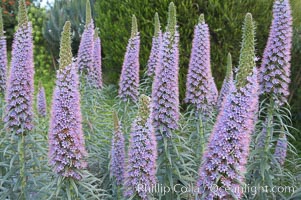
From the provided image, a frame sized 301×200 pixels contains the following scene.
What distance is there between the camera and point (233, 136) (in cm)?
278

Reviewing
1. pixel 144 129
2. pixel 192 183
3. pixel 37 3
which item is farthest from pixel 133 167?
pixel 37 3

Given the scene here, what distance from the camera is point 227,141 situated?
2818 mm

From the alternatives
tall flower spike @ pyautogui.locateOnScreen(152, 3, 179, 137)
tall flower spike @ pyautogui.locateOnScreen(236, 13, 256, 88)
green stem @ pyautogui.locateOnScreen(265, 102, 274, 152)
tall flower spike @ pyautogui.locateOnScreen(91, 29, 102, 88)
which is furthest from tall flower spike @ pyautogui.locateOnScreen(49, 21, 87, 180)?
tall flower spike @ pyautogui.locateOnScreen(91, 29, 102, 88)

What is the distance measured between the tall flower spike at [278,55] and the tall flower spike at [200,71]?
0.59 metres

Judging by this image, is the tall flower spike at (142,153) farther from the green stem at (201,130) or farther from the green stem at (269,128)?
the green stem at (269,128)

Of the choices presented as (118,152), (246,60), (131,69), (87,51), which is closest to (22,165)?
(118,152)

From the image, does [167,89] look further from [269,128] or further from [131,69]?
[269,128]

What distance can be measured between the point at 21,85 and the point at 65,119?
0.82m

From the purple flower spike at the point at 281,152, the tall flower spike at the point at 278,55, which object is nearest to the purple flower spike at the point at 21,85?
the tall flower spike at the point at 278,55

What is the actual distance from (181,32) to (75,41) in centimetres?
489

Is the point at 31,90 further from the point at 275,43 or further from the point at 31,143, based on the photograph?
the point at 275,43

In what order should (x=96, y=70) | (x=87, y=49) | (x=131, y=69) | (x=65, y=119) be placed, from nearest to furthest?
(x=65, y=119)
(x=131, y=69)
(x=87, y=49)
(x=96, y=70)

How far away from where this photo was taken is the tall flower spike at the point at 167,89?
3.86m

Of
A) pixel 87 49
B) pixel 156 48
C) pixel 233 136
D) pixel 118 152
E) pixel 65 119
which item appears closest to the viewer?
pixel 233 136
